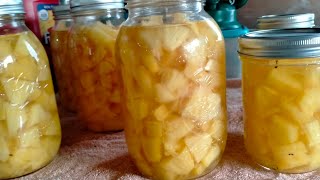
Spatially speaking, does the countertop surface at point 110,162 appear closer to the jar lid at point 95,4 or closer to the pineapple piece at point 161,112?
the pineapple piece at point 161,112

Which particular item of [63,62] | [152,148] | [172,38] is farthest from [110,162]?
[63,62]

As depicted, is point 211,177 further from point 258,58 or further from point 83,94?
point 83,94

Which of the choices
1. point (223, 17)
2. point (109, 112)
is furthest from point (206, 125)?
point (223, 17)

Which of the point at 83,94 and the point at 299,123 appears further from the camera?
the point at 83,94

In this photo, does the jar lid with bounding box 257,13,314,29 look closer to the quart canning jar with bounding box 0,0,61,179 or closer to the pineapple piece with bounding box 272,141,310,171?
the pineapple piece with bounding box 272,141,310,171

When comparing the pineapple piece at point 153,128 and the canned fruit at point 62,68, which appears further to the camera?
the canned fruit at point 62,68

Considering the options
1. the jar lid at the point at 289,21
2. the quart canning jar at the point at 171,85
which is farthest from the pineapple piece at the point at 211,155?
the jar lid at the point at 289,21
